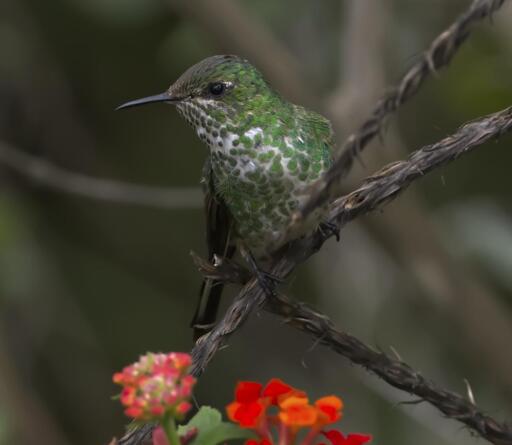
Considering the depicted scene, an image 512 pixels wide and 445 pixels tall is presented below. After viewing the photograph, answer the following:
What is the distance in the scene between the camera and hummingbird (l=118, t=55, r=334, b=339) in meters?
2.64

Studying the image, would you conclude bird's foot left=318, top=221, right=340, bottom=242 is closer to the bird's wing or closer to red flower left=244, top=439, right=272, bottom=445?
the bird's wing

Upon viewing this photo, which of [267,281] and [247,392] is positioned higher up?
[247,392]

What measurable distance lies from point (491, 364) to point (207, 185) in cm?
155

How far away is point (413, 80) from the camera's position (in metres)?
1.36

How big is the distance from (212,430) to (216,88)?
151 cm

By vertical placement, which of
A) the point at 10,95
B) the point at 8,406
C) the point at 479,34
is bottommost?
the point at 8,406

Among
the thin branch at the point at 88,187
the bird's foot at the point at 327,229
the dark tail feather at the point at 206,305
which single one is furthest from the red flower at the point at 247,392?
the thin branch at the point at 88,187

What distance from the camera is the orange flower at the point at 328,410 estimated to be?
4.55 ft

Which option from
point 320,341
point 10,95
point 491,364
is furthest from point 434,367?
point 320,341

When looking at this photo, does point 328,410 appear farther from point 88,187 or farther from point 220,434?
point 88,187

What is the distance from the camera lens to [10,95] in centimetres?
500

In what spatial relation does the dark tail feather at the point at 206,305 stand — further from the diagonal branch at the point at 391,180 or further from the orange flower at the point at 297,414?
the orange flower at the point at 297,414

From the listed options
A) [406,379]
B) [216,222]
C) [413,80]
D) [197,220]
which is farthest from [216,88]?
[197,220]

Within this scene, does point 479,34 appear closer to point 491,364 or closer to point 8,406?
point 491,364
